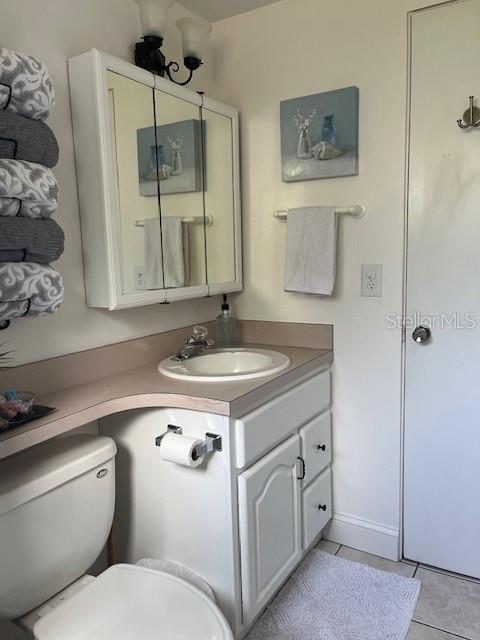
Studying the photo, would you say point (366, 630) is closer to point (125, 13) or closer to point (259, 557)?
point (259, 557)

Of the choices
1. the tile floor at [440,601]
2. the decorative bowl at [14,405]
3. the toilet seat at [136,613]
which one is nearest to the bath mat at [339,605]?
the tile floor at [440,601]

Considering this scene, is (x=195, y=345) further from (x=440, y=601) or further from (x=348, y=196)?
(x=440, y=601)

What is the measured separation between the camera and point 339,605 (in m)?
1.67

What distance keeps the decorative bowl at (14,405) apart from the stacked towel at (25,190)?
195 mm

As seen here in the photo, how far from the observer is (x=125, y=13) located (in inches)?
64.7

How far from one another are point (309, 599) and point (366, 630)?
0.22 metres

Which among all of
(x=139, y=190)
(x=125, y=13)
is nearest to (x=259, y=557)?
(x=139, y=190)

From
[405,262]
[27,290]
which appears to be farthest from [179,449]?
[405,262]

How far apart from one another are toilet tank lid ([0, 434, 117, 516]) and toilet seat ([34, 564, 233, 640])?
0.28 meters

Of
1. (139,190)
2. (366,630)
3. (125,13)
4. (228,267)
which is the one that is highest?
(125,13)

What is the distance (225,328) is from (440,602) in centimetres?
127

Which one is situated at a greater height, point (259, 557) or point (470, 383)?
point (470, 383)

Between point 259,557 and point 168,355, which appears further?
point 168,355

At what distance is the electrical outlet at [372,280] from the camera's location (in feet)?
5.95
